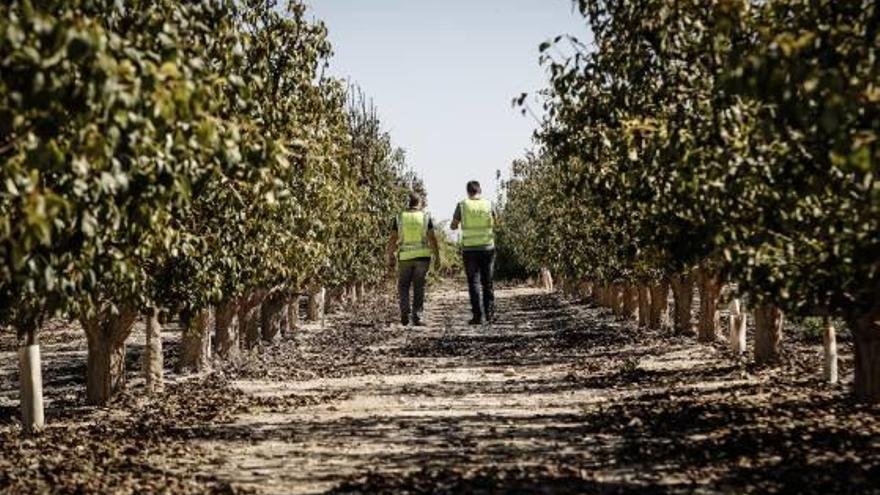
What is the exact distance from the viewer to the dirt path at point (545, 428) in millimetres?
7875

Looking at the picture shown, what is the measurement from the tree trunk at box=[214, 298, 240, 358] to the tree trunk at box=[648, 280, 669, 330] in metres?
8.85

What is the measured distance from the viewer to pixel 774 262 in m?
8.69

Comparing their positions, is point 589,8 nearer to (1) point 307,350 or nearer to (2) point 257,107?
(2) point 257,107

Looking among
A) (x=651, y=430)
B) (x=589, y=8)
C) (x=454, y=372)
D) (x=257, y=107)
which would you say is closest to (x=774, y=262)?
(x=651, y=430)

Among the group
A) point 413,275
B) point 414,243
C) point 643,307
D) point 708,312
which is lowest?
point 643,307

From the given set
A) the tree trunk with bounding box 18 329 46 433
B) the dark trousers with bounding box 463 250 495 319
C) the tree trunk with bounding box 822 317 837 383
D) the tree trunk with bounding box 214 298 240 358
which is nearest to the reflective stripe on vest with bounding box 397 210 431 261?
the dark trousers with bounding box 463 250 495 319

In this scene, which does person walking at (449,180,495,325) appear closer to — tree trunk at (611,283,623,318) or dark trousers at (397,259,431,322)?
dark trousers at (397,259,431,322)

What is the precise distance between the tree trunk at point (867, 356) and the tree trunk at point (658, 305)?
11686mm

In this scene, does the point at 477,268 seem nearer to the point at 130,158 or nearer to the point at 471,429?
the point at 471,429

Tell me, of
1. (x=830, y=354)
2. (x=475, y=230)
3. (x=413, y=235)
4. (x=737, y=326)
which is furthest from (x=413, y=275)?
(x=830, y=354)

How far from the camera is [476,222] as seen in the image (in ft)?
74.7

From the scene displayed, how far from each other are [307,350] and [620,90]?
12.0 m

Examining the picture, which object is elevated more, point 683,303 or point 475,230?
point 475,230

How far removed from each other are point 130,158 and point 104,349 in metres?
7.49
